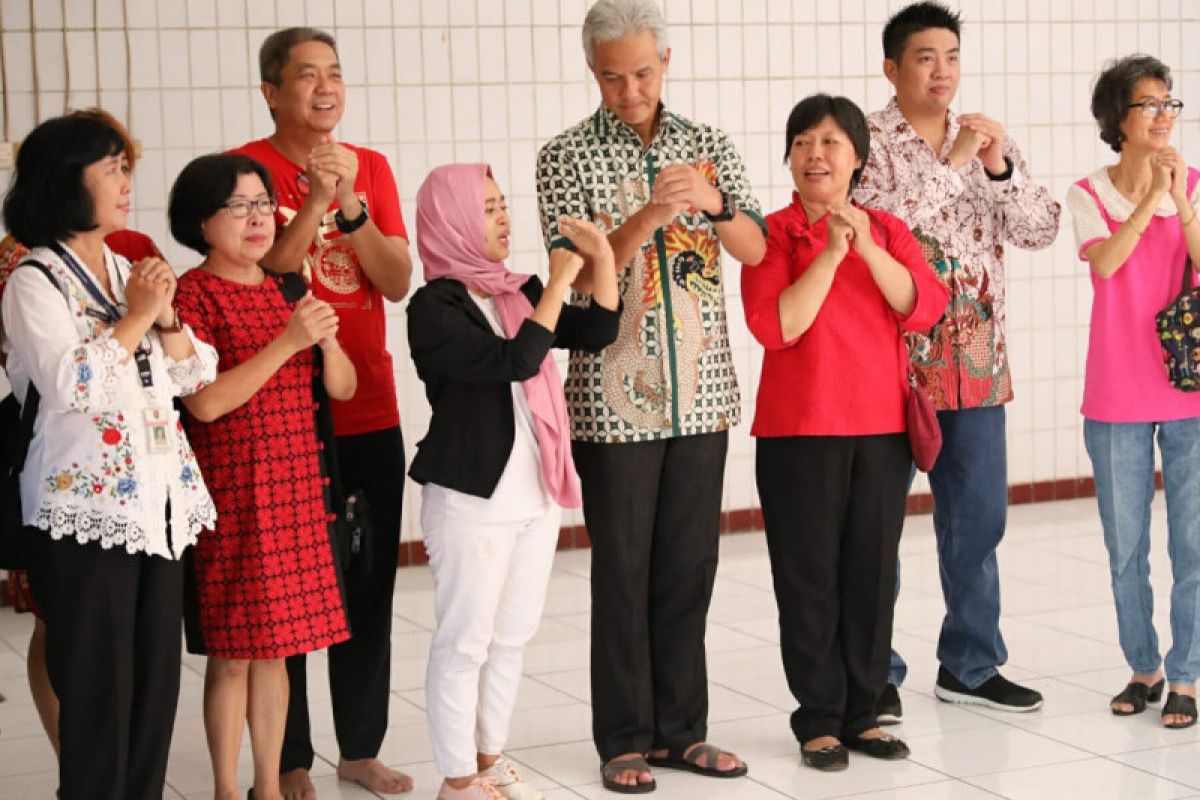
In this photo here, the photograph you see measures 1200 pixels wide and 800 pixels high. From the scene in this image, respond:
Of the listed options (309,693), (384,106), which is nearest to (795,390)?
(309,693)

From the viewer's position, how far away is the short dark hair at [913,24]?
4.18m

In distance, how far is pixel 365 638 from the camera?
3.87 m

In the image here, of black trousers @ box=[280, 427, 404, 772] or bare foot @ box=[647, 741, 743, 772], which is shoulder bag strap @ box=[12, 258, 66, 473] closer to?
black trousers @ box=[280, 427, 404, 772]

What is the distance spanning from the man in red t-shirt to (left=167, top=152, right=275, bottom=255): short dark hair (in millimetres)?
200

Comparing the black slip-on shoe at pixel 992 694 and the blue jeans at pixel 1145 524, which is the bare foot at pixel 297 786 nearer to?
the black slip-on shoe at pixel 992 694

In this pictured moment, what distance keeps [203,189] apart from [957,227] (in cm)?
189

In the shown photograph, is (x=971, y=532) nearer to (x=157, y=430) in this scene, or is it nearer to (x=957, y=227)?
(x=957, y=227)

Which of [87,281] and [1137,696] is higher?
[87,281]

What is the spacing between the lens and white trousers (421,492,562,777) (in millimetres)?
3541

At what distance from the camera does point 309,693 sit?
478cm

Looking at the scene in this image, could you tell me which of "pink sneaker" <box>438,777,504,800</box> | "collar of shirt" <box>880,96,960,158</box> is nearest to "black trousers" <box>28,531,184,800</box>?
"pink sneaker" <box>438,777,504,800</box>

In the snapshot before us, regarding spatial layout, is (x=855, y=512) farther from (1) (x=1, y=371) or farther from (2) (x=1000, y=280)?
(1) (x=1, y=371)

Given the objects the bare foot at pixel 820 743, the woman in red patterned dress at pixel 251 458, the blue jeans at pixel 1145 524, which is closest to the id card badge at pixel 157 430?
the woman in red patterned dress at pixel 251 458

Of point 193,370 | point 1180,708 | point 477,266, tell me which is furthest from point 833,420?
point 193,370
